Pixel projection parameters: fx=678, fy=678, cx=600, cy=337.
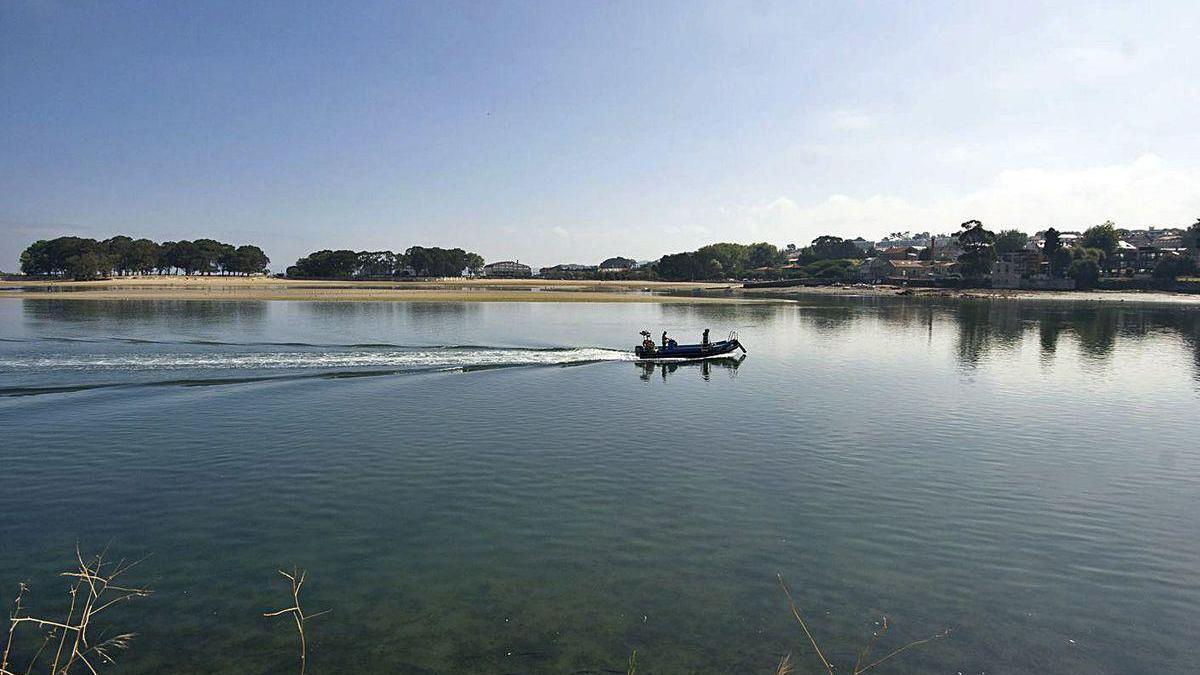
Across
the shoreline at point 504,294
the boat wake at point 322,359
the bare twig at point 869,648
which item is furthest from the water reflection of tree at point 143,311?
the bare twig at point 869,648

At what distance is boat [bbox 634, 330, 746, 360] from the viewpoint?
47.3 metres

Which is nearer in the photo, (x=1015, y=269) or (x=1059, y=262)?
(x=1059, y=262)

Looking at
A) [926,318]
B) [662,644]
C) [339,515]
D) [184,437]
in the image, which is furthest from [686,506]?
[926,318]

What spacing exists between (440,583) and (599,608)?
11.4 ft

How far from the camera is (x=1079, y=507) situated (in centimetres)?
1920

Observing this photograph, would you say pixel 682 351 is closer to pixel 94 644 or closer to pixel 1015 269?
pixel 94 644

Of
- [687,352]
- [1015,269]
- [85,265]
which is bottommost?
[687,352]

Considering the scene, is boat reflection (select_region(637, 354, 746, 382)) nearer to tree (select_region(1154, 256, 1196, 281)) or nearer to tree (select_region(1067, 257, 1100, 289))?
tree (select_region(1067, 257, 1100, 289))

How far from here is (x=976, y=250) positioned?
553 feet

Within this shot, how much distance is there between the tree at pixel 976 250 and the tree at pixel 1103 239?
2975 cm

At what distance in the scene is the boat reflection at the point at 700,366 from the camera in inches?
1715

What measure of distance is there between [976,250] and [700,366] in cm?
15069

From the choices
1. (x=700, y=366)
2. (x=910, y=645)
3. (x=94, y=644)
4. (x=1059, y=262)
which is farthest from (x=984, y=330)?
(x=1059, y=262)

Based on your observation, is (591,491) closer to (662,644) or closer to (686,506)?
(686,506)
